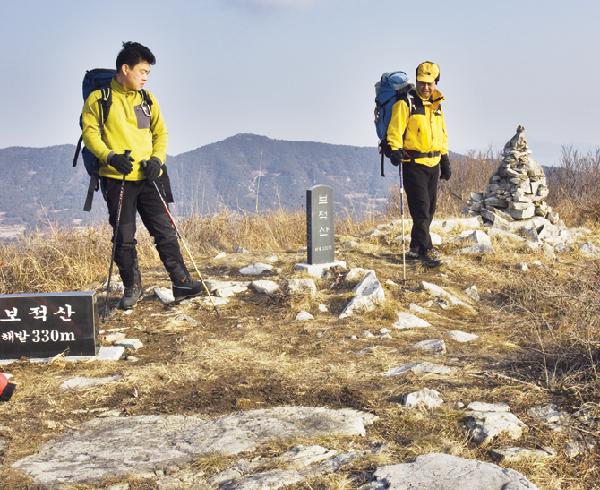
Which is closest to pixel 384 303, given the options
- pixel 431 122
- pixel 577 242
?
pixel 431 122

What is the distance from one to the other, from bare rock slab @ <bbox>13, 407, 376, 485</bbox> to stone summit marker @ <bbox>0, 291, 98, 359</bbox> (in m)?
1.30

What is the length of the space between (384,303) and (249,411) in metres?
2.71

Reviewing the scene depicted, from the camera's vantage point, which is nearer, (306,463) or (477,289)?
(306,463)

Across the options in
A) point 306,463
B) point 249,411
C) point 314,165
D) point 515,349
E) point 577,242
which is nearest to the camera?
point 306,463

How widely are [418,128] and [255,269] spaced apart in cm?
241

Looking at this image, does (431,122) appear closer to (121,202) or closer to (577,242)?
(121,202)

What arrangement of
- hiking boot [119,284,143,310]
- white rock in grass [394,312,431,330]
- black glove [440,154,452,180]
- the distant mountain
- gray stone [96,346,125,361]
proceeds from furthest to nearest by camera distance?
1. the distant mountain
2. black glove [440,154,452,180]
3. hiking boot [119,284,143,310]
4. white rock in grass [394,312,431,330]
5. gray stone [96,346,125,361]

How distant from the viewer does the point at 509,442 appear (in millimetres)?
3559

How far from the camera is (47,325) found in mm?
5262

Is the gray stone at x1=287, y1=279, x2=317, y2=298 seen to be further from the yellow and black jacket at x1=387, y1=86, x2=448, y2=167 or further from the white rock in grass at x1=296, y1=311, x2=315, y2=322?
the yellow and black jacket at x1=387, y1=86, x2=448, y2=167

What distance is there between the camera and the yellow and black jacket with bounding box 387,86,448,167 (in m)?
7.82

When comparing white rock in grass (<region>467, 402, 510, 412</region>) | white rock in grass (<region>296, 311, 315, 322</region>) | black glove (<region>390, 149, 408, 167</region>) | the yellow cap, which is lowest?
white rock in grass (<region>467, 402, 510, 412</region>)

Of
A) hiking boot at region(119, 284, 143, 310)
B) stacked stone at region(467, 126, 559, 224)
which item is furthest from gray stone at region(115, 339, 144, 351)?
stacked stone at region(467, 126, 559, 224)

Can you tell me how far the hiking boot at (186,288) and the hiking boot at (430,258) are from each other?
2993mm
